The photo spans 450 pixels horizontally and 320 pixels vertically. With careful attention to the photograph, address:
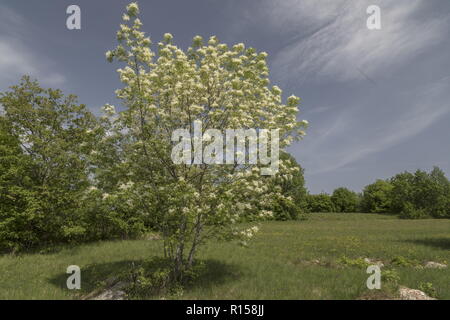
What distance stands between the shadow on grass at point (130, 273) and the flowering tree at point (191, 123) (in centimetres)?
117

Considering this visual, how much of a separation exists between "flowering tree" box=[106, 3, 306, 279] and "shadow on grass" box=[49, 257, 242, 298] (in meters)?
1.17

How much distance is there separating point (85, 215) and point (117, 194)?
1669 centimetres

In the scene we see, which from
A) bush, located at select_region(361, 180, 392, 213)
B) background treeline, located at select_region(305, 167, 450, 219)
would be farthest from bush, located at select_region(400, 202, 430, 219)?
bush, located at select_region(361, 180, 392, 213)

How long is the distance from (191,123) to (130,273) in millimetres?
6766

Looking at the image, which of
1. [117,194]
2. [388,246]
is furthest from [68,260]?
[388,246]

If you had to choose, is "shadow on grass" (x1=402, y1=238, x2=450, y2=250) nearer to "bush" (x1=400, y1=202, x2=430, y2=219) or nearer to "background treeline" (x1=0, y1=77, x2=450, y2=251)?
"background treeline" (x1=0, y1=77, x2=450, y2=251)

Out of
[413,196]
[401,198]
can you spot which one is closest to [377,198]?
[401,198]

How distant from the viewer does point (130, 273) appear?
12.3 meters

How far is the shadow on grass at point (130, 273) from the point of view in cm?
1260

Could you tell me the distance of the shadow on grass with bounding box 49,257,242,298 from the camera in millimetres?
12602

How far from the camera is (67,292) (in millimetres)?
12633

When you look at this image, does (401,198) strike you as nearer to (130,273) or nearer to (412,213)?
(412,213)

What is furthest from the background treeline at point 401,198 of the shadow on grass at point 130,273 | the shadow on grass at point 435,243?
the shadow on grass at point 130,273

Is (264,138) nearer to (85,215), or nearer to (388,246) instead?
(388,246)
